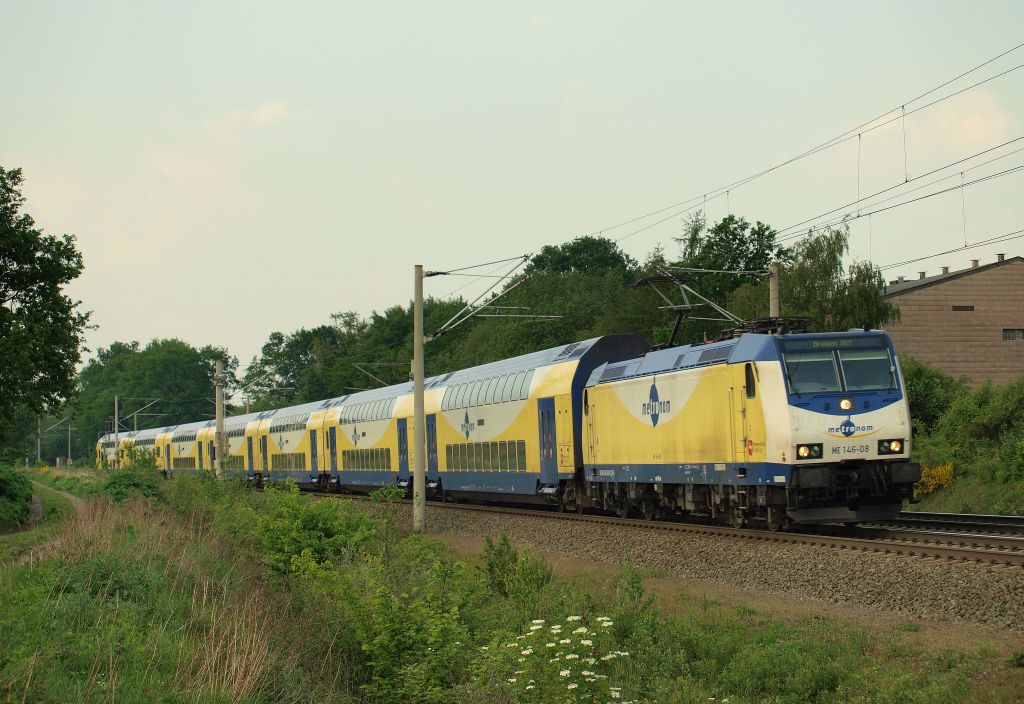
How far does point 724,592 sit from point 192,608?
743cm

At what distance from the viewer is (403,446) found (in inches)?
1619

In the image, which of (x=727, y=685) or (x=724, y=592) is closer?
(x=727, y=685)

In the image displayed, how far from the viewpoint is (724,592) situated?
16.2 metres

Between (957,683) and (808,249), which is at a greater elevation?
(808,249)

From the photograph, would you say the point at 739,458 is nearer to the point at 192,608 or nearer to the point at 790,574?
the point at 790,574

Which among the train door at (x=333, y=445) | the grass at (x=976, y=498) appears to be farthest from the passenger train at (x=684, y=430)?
the train door at (x=333, y=445)

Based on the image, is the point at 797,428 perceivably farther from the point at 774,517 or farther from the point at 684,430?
the point at 684,430

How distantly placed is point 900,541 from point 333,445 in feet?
116

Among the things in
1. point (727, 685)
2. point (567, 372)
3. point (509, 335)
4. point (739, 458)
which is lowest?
point (727, 685)

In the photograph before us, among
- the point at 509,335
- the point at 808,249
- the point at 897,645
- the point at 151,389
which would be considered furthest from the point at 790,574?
the point at 151,389

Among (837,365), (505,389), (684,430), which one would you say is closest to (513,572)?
(684,430)

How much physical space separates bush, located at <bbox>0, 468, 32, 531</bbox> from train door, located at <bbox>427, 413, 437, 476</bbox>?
13.1 meters

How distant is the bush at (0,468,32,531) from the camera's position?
32.1 metres

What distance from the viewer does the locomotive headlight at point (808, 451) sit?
62.0 ft
